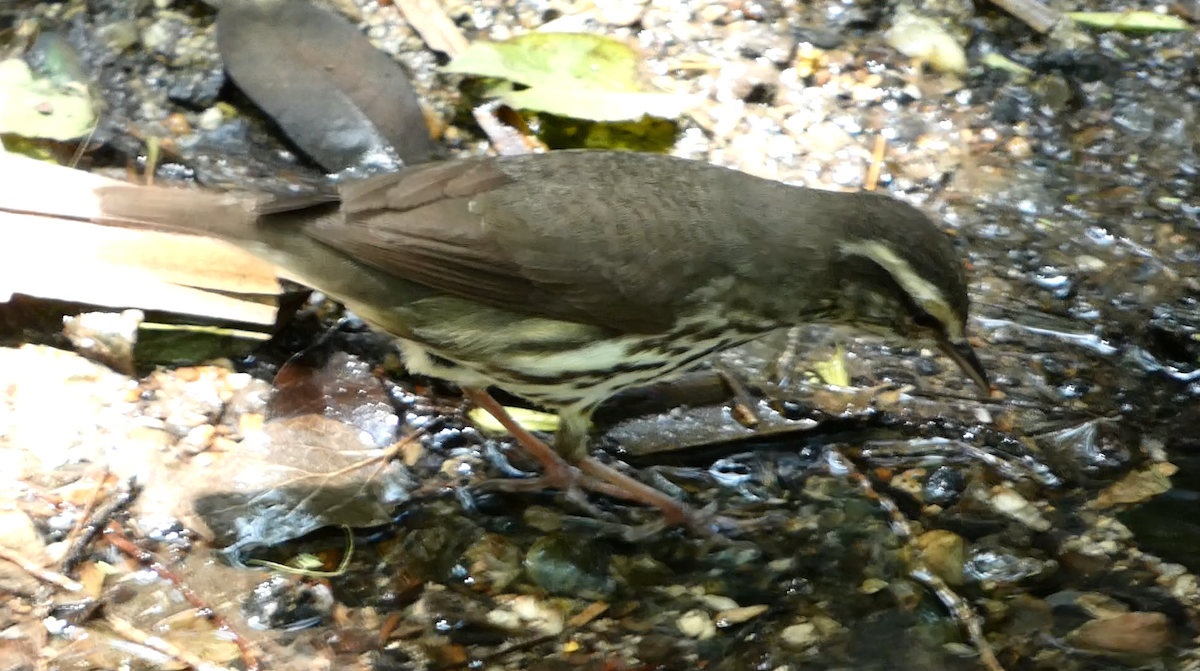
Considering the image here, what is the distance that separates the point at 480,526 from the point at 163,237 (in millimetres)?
1100

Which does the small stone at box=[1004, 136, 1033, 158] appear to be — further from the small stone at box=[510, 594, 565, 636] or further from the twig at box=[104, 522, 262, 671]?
the twig at box=[104, 522, 262, 671]

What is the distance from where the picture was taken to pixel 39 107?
3273mm

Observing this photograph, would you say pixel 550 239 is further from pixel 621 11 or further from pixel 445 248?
pixel 621 11

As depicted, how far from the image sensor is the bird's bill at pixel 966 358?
287 centimetres

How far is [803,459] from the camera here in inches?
115

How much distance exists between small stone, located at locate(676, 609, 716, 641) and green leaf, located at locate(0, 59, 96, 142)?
210 centimetres

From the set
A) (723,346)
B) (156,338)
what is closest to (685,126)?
(723,346)

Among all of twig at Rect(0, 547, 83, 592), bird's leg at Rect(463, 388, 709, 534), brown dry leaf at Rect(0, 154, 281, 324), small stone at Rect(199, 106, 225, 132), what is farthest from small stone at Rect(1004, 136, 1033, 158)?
twig at Rect(0, 547, 83, 592)

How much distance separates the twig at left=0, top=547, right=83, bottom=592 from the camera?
2330 mm

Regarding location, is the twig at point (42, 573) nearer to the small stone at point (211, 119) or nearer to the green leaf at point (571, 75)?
the small stone at point (211, 119)

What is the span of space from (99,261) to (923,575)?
206cm

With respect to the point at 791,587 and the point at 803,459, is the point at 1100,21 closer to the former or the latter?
the point at 803,459

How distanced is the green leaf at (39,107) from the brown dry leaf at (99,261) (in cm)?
25

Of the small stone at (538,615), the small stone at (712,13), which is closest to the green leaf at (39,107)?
the small stone at (538,615)
